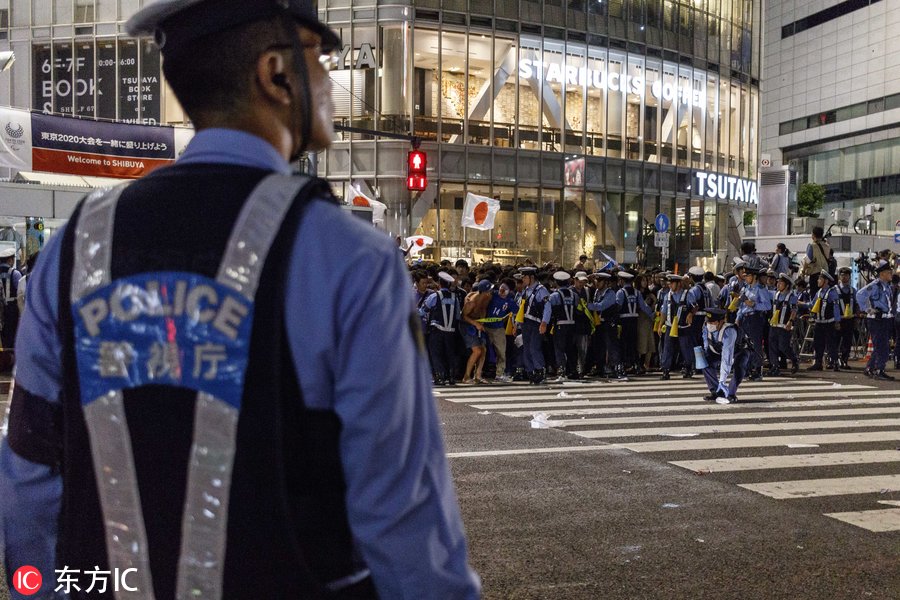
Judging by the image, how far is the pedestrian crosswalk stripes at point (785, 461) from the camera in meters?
8.35

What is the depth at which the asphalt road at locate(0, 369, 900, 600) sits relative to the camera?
5.16 m

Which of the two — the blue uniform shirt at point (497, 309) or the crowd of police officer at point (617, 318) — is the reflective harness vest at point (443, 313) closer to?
the crowd of police officer at point (617, 318)

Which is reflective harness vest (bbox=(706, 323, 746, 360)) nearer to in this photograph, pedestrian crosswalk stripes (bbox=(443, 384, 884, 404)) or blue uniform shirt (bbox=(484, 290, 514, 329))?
pedestrian crosswalk stripes (bbox=(443, 384, 884, 404))

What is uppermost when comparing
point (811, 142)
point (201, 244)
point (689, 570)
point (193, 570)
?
point (811, 142)

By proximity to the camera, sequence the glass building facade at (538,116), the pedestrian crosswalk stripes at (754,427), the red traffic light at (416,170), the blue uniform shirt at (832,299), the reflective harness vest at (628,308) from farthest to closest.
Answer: the glass building facade at (538,116)
the red traffic light at (416,170)
the blue uniform shirt at (832,299)
the reflective harness vest at (628,308)
the pedestrian crosswalk stripes at (754,427)

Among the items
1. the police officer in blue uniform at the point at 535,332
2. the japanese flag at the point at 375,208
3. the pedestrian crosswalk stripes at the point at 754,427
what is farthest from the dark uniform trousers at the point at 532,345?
the japanese flag at the point at 375,208

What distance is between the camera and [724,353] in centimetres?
1316

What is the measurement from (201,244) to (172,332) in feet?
0.52

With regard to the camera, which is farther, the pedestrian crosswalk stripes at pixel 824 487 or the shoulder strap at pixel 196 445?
the pedestrian crosswalk stripes at pixel 824 487

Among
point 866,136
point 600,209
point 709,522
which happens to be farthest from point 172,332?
point 866,136

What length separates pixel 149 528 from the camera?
1.61 meters

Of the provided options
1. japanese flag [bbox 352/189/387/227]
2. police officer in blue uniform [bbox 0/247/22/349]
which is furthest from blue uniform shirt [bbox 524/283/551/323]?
police officer in blue uniform [bbox 0/247/22/349]

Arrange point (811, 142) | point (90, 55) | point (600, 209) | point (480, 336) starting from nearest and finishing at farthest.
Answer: point (480, 336)
point (90, 55)
point (600, 209)
point (811, 142)

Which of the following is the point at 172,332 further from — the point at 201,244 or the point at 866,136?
the point at 866,136
